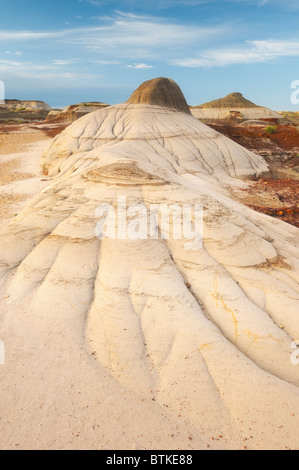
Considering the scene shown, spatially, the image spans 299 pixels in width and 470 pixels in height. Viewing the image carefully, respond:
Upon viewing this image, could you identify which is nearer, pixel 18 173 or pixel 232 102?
pixel 18 173

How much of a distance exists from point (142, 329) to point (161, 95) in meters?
21.2

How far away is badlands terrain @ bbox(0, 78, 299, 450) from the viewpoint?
2.96 metres

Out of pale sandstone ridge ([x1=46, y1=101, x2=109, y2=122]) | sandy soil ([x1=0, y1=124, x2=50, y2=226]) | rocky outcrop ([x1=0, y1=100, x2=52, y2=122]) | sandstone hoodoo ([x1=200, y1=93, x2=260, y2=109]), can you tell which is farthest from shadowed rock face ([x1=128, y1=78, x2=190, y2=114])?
sandstone hoodoo ([x1=200, y1=93, x2=260, y2=109])

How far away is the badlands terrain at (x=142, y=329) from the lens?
296cm

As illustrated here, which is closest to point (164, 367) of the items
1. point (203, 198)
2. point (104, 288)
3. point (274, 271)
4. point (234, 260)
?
point (104, 288)

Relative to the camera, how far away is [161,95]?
21.6 m

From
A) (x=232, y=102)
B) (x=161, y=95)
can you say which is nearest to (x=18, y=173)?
(x=161, y=95)

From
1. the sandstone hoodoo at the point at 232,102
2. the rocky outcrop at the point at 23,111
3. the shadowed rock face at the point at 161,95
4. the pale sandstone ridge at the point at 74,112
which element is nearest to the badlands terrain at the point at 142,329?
the shadowed rock face at the point at 161,95

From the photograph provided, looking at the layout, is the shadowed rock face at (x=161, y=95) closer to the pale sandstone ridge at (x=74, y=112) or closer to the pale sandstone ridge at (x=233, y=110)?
the pale sandstone ridge at (x=74, y=112)

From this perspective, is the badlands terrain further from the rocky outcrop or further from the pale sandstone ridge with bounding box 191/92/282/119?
the pale sandstone ridge with bounding box 191/92/282/119

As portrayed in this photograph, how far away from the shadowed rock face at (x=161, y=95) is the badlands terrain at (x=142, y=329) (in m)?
16.3

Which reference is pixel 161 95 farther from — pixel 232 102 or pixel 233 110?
pixel 232 102

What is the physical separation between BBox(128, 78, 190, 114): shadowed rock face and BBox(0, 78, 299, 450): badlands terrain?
16.3 m
